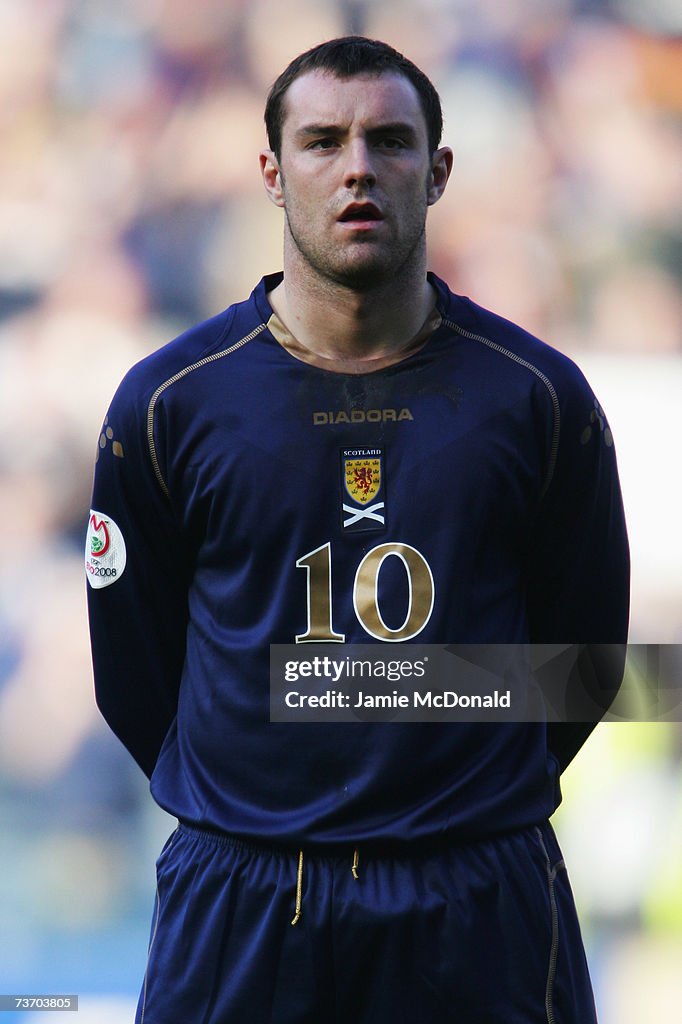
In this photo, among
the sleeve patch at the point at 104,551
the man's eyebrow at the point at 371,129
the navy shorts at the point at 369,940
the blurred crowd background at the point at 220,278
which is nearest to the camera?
the navy shorts at the point at 369,940

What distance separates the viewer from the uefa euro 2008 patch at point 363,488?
5.48 ft

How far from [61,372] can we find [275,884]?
4.28 ft

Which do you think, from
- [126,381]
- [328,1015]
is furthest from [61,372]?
[328,1015]

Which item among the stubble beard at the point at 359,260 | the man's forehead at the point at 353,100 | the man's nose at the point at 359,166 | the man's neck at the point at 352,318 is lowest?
the man's neck at the point at 352,318

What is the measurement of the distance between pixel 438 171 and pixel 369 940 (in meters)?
0.98

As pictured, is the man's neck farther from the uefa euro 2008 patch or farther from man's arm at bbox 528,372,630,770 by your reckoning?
man's arm at bbox 528,372,630,770

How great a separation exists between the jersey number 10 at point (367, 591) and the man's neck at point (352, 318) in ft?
0.83

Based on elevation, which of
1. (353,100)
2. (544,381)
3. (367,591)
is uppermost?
(353,100)

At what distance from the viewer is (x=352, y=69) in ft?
5.73

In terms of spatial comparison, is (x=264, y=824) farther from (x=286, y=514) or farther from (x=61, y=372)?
(x=61, y=372)

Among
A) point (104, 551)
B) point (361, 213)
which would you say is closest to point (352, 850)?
point (104, 551)

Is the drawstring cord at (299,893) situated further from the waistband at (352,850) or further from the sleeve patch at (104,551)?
the sleeve patch at (104,551)
